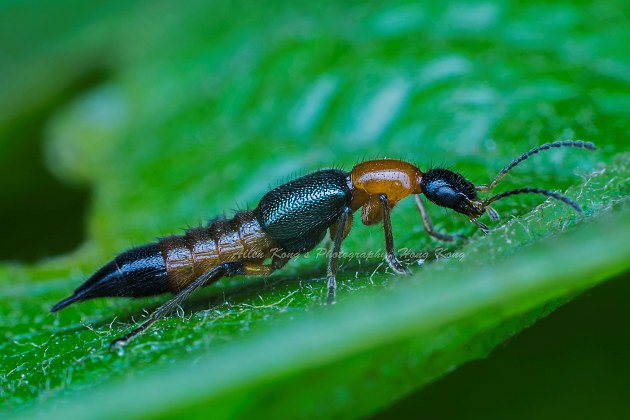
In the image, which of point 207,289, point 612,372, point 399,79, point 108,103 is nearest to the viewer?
point 612,372

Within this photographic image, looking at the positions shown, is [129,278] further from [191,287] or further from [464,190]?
[464,190]

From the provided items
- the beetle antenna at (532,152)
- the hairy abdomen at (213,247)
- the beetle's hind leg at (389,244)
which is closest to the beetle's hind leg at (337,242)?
the beetle's hind leg at (389,244)

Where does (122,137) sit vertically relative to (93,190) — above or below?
above

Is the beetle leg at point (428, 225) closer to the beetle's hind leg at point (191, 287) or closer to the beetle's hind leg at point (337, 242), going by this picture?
the beetle's hind leg at point (337, 242)

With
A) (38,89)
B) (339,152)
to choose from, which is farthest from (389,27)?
(38,89)

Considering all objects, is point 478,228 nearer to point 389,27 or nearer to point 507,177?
point 507,177

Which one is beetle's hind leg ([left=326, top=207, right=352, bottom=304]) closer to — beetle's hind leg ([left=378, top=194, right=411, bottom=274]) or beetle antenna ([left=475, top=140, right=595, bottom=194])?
beetle's hind leg ([left=378, top=194, right=411, bottom=274])
